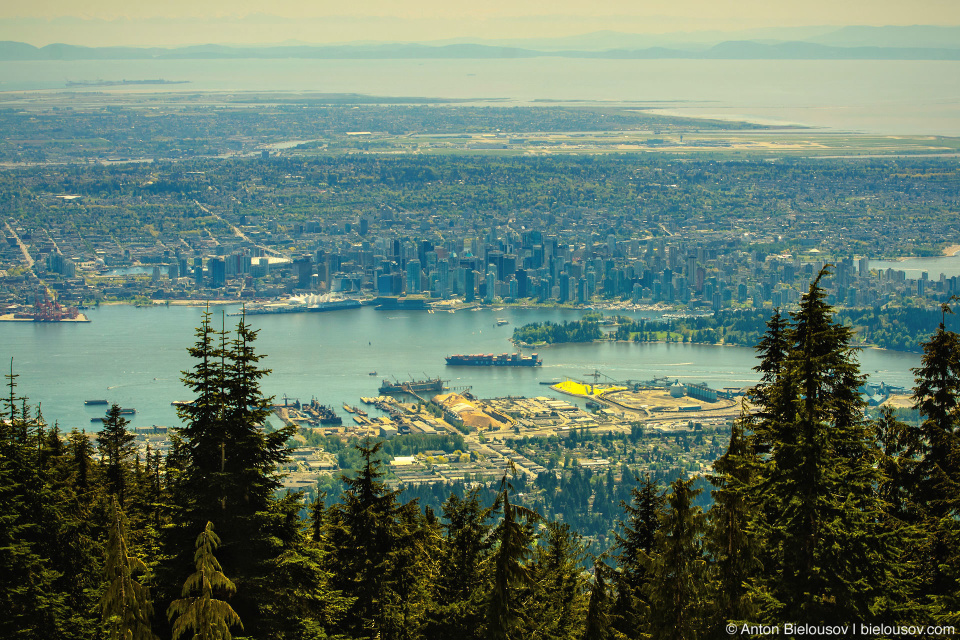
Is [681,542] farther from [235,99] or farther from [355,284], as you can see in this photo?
[235,99]

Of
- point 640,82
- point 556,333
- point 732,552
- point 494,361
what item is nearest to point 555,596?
point 732,552

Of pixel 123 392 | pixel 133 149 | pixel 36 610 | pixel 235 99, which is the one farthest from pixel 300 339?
pixel 235 99

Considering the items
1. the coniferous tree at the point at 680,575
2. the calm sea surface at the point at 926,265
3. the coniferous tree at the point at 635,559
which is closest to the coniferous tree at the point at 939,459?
the coniferous tree at the point at 680,575

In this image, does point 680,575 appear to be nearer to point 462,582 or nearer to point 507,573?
point 507,573

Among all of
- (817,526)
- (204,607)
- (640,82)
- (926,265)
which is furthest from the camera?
(640,82)

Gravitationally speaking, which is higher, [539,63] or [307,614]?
[539,63]
